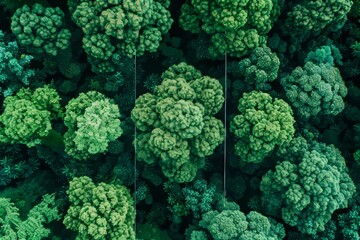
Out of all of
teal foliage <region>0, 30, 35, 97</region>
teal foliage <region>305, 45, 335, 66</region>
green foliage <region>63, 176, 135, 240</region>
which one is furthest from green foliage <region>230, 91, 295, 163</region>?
teal foliage <region>0, 30, 35, 97</region>

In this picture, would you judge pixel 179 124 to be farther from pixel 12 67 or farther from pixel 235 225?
pixel 12 67

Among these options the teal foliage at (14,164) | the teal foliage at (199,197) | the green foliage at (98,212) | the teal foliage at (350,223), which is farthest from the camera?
the teal foliage at (14,164)

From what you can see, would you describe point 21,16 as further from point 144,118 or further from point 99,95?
point 144,118

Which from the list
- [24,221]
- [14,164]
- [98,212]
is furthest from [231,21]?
[14,164]

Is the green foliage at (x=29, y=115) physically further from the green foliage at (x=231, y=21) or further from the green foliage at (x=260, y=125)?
the green foliage at (x=260, y=125)

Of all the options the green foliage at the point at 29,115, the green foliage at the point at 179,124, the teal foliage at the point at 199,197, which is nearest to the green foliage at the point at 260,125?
the green foliage at the point at 179,124

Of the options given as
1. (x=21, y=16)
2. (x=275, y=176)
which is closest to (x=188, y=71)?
(x=275, y=176)

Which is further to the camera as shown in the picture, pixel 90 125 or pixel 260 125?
pixel 260 125
